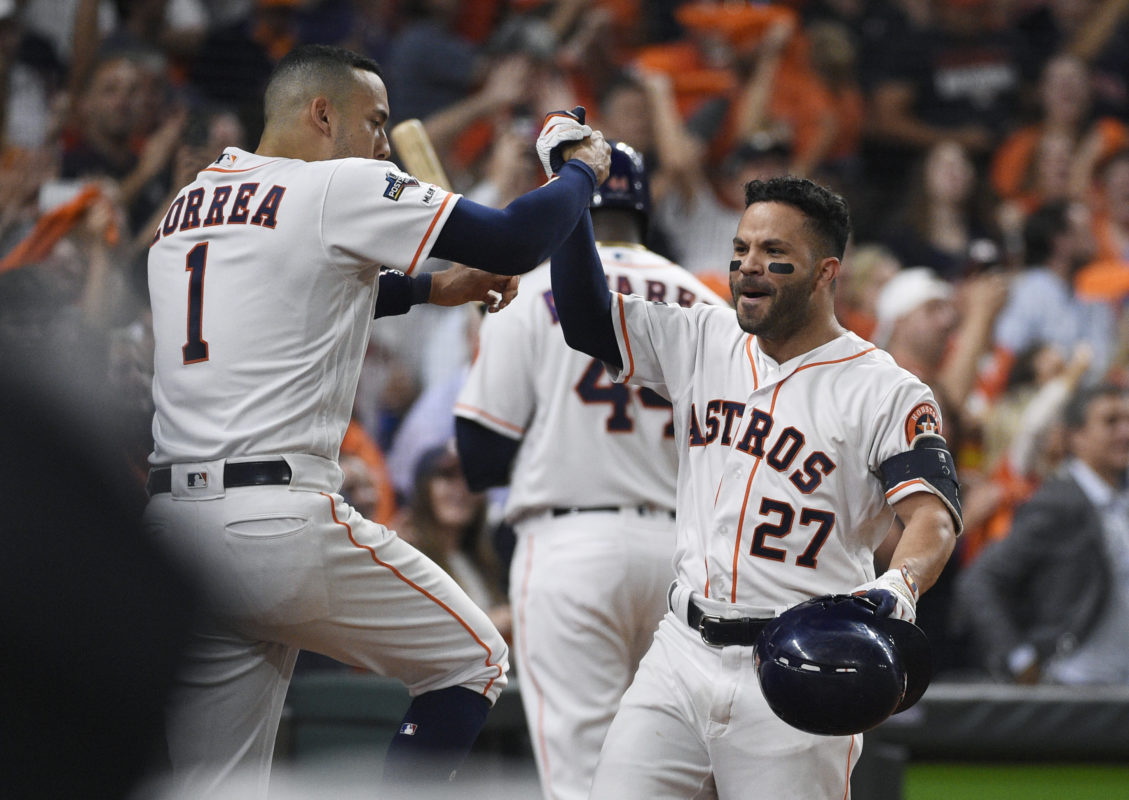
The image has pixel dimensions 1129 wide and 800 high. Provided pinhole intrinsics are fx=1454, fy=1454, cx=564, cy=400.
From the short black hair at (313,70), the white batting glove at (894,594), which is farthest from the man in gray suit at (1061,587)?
the short black hair at (313,70)

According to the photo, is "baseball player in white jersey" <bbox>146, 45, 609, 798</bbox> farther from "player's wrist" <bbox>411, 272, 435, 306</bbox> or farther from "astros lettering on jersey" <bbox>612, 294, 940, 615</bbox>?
"astros lettering on jersey" <bbox>612, 294, 940, 615</bbox>

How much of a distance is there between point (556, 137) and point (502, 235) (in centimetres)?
42

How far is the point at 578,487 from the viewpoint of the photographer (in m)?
4.38

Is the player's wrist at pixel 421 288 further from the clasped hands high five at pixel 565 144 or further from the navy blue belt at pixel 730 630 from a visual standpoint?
the navy blue belt at pixel 730 630

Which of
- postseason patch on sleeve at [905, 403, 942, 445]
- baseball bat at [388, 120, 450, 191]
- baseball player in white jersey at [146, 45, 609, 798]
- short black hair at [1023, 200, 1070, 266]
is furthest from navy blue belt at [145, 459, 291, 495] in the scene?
short black hair at [1023, 200, 1070, 266]

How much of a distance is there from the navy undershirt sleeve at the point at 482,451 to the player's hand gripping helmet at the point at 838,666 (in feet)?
5.59

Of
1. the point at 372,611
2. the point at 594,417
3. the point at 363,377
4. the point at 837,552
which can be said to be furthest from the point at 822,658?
the point at 363,377

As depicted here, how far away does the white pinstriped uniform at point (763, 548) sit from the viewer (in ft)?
10.6

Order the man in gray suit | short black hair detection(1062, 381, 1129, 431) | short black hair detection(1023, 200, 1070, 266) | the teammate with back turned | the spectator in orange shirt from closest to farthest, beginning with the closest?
1. the teammate with back turned
2. the man in gray suit
3. short black hair detection(1062, 381, 1129, 431)
4. short black hair detection(1023, 200, 1070, 266)
5. the spectator in orange shirt

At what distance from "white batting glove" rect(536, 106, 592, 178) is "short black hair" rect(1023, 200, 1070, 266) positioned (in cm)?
625

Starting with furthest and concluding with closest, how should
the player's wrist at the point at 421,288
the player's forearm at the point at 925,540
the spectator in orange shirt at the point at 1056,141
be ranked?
the spectator in orange shirt at the point at 1056,141 → the player's wrist at the point at 421,288 → the player's forearm at the point at 925,540

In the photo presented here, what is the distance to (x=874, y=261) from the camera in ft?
27.3

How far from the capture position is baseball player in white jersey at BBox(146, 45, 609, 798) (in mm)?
3137

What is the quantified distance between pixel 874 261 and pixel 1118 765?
347cm
